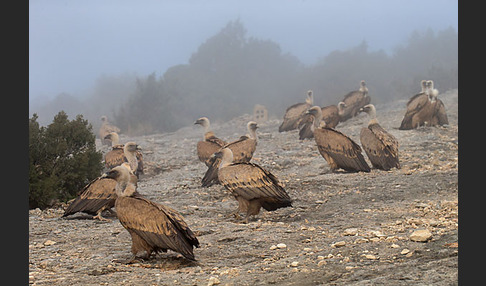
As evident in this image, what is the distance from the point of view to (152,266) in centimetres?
702

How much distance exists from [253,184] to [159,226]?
267 cm

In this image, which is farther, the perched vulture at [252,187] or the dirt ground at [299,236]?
the perched vulture at [252,187]

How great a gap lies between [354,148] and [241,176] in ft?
15.7

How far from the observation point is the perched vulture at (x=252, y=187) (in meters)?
9.36

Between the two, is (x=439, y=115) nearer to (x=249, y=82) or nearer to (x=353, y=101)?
(x=353, y=101)

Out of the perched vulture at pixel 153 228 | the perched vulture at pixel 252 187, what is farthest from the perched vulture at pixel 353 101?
the perched vulture at pixel 153 228

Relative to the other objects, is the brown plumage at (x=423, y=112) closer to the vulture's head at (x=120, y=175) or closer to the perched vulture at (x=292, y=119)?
the perched vulture at (x=292, y=119)

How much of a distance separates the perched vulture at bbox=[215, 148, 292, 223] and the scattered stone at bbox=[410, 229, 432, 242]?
2.59 meters

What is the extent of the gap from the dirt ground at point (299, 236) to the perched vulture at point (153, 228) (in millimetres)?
205

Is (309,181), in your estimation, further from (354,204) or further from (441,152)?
(441,152)

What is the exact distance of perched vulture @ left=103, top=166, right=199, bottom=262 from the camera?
22.5 feet

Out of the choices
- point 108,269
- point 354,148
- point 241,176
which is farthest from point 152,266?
point 354,148

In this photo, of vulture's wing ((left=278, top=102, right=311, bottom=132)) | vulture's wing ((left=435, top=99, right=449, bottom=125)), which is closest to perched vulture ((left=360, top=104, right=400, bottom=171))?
vulture's wing ((left=435, top=99, right=449, bottom=125))

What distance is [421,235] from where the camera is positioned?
703 centimetres
